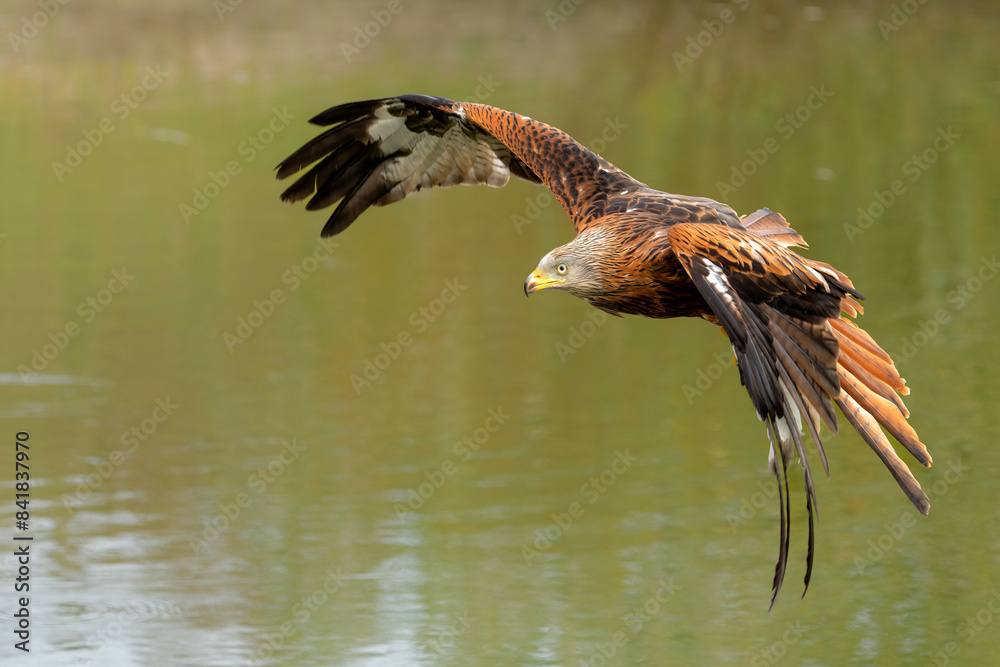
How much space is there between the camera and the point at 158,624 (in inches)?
407

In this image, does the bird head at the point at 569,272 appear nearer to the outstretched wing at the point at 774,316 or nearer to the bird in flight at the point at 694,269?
the bird in flight at the point at 694,269

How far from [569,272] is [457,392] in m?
6.88

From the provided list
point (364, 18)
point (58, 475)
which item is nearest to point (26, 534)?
point (58, 475)

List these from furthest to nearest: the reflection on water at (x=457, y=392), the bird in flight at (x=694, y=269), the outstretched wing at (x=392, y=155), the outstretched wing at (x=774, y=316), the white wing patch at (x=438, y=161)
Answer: the reflection on water at (x=457, y=392), the white wing patch at (x=438, y=161), the outstretched wing at (x=392, y=155), the bird in flight at (x=694, y=269), the outstretched wing at (x=774, y=316)

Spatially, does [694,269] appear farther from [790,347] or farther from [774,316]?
[790,347]

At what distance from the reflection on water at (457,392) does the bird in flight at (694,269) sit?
9.56 ft

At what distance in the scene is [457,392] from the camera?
14148mm

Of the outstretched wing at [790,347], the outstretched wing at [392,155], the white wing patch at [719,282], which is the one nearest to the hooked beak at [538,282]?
the outstretched wing at [790,347]

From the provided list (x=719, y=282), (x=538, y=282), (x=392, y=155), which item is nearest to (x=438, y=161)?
(x=392, y=155)

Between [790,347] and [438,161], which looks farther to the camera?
[438,161]

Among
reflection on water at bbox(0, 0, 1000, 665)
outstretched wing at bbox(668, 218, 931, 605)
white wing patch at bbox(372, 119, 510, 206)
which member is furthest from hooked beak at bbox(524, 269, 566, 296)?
reflection on water at bbox(0, 0, 1000, 665)

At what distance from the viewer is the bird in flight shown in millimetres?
6512

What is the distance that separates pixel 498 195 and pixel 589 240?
13660 mm

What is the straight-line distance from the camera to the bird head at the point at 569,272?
7344 millimetres
